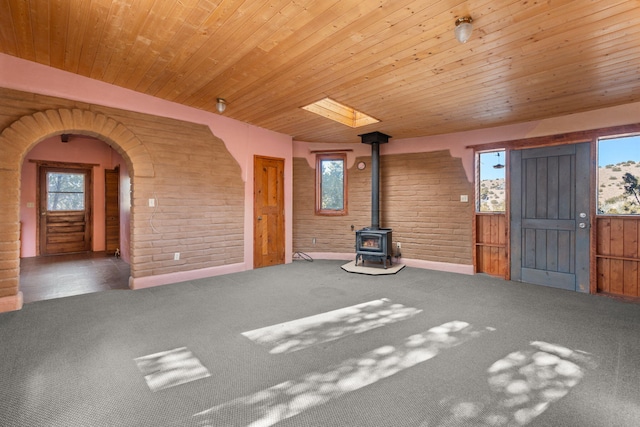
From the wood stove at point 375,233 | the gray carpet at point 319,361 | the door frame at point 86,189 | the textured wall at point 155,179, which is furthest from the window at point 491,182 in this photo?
the door frame at point 86,189

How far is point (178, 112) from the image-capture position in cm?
454

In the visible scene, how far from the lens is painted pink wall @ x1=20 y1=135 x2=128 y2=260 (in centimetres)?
664

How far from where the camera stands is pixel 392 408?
69.6 inches

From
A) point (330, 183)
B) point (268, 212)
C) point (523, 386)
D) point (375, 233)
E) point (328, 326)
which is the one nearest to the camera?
point (523, 386)

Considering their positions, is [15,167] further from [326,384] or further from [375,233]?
[375,233]

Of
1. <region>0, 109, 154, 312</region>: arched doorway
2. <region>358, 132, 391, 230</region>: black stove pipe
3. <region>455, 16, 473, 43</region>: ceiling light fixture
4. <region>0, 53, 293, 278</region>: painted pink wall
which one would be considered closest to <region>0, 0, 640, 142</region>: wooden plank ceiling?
<region>455, 16, 473, 43</region>: ceiling light fixture

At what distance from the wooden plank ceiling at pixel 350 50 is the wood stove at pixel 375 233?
5.14 feet

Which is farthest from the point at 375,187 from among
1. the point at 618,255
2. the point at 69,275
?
the point at 69,275

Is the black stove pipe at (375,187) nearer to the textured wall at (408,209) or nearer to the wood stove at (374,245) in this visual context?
the wood stove at (374,245)

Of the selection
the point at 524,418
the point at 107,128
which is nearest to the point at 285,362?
the point at 524,418

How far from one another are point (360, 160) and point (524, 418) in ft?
17.6

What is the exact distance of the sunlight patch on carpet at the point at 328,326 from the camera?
2629 millimetres

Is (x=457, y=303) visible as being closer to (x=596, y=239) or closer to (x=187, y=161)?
(x=596, y=239)

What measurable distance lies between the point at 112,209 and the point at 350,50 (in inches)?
286
